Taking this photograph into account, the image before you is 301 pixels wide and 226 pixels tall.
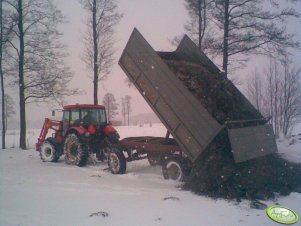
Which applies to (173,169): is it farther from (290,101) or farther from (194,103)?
(290,101)

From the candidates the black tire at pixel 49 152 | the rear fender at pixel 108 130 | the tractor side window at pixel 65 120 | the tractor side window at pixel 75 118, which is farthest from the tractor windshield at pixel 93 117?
Answer: the black tire at pixel 49 152

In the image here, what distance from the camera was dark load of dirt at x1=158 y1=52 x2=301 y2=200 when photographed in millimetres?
6863

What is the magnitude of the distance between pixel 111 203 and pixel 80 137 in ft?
14.9

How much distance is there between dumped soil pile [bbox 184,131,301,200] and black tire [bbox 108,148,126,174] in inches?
99.6

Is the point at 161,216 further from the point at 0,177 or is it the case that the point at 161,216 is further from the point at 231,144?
the point at 0,177

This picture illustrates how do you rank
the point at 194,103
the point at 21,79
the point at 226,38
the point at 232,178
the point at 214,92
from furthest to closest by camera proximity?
the point at 21,79 < the point at 226,38 < the point at 214,92 < the point at 194,103 < the point at 232,178

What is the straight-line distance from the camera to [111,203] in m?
6.62

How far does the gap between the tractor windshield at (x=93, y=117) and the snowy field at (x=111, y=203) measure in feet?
7.34

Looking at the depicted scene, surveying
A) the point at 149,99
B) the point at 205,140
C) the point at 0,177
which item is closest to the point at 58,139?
the point at 0,177

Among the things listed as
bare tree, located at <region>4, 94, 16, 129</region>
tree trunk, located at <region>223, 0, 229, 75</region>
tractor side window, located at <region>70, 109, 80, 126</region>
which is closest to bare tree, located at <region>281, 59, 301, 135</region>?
tree trunk, located at <region>223, 0, 229, 75</region>

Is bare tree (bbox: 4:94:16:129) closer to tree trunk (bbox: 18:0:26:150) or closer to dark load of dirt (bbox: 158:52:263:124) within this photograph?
tree trunk (bbox: 18:0:26:150)

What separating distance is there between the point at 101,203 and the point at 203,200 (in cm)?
204

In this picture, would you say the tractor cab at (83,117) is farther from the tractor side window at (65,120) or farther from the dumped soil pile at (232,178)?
the dumped soil pile at (232,178)

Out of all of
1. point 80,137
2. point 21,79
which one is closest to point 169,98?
point 80,137
